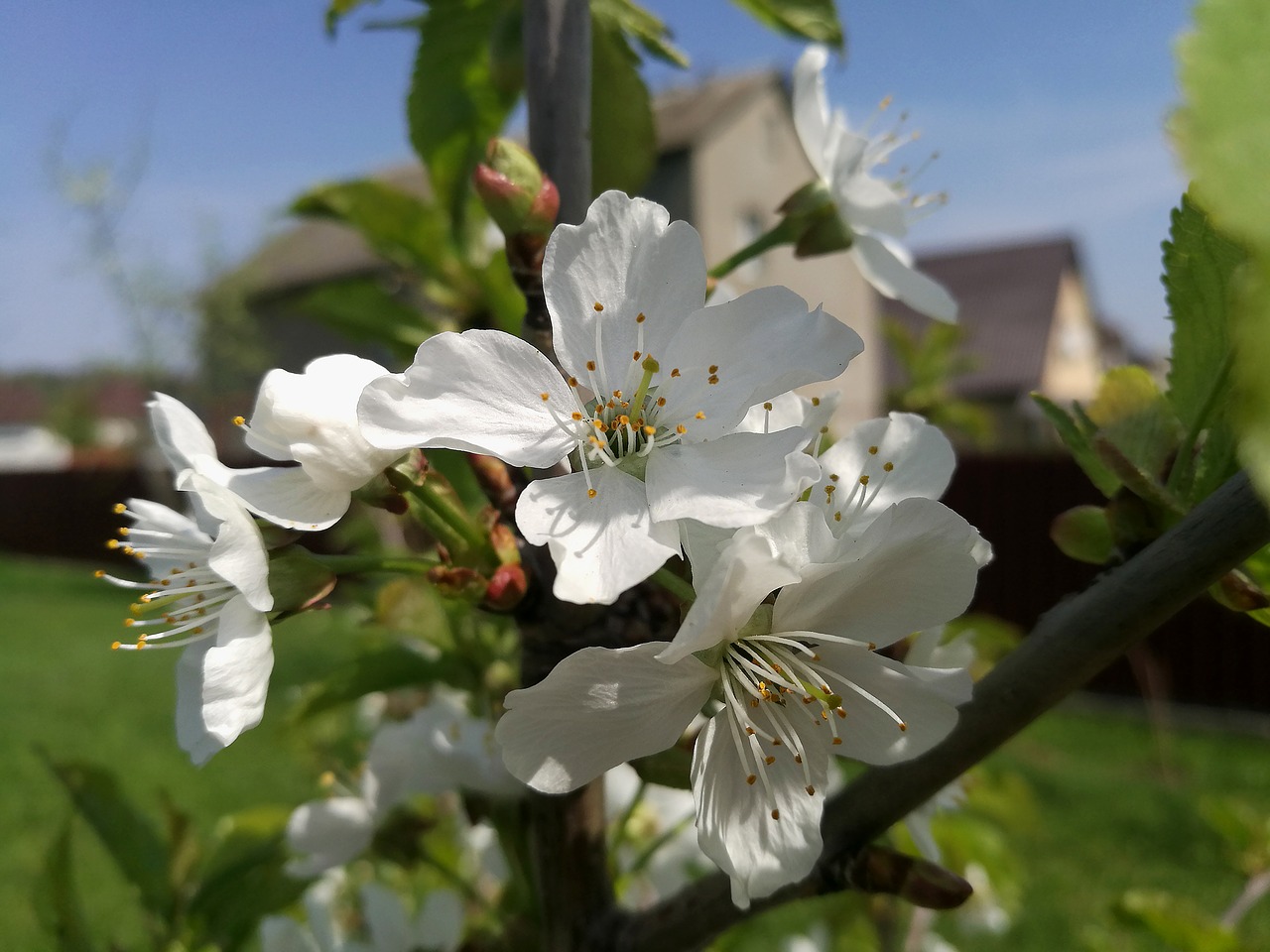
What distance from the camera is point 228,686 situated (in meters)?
0.65

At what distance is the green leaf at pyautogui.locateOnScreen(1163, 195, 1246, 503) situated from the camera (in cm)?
65

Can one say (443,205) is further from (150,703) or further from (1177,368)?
(150,703)

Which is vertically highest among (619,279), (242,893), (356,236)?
(619,279)

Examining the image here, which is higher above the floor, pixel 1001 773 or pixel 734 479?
pixel 734 479

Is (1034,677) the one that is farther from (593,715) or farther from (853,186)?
(853,186)

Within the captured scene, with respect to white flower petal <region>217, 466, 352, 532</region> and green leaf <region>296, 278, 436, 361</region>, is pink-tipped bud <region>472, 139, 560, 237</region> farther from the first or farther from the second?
green leaf <region>296, 278, 436, 361</region>

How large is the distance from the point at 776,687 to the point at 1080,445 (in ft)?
0.99

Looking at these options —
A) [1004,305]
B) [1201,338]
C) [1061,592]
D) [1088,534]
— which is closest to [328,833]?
[1088,534]

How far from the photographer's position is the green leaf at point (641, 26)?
1018mm

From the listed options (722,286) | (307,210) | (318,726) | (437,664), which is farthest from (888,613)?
(318,726)

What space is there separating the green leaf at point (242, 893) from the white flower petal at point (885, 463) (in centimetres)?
77

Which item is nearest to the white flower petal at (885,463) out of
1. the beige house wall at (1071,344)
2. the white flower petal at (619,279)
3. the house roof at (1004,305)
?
the white flower petal at (619,279)

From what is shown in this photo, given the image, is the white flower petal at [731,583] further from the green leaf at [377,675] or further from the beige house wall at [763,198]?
the beige house wall at [763,198]

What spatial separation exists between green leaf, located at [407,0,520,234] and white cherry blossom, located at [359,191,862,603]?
43cm
